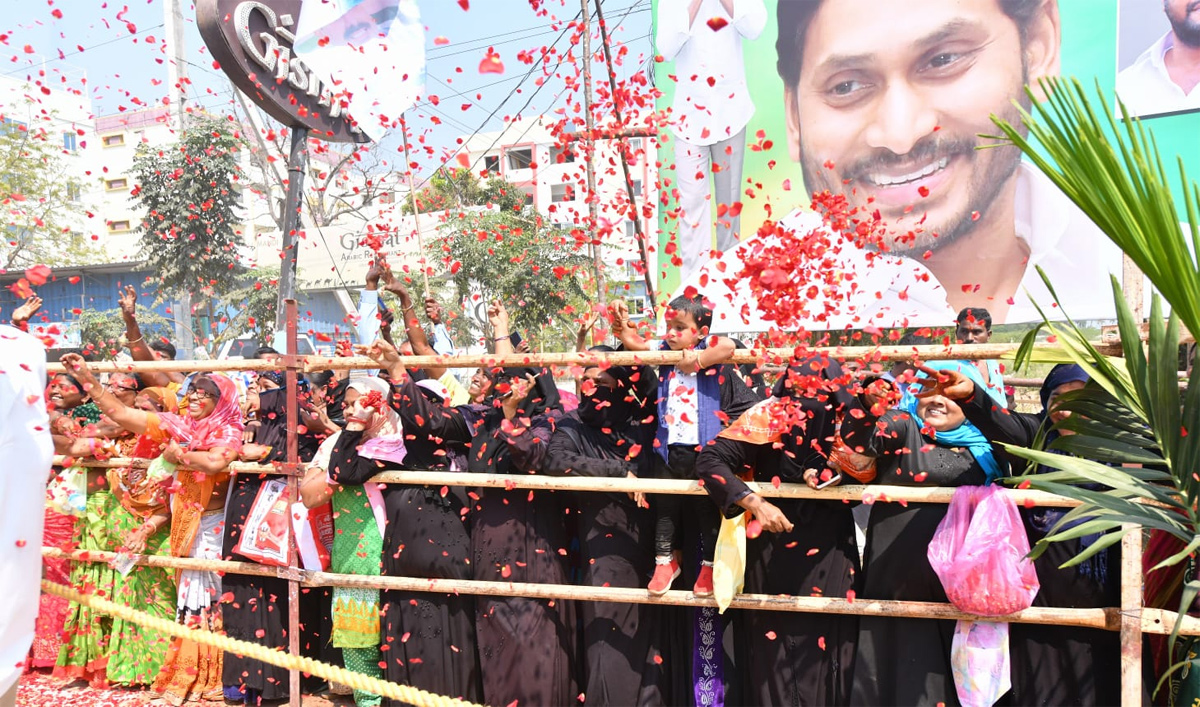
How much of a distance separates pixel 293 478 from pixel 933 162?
287 inches

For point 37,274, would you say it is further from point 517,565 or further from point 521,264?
point 521,264

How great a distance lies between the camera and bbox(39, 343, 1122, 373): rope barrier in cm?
291

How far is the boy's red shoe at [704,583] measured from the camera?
3.33m

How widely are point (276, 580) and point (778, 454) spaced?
270 centimetres

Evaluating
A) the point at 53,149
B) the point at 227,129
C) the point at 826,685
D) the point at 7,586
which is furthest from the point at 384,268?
the point at 53,149

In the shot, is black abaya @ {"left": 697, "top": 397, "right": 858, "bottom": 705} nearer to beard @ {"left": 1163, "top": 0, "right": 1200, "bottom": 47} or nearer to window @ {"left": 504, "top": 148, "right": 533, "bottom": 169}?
window @ {"left": 504, "top": 148, "right": 533, "bottom": 169}

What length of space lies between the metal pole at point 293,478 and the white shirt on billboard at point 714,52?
6.23 meters

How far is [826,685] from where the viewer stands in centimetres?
327

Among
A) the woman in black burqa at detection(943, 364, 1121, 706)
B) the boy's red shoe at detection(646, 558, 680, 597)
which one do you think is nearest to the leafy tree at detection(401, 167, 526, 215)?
the boy's red shoe at detection(646, 558, 680, 597)

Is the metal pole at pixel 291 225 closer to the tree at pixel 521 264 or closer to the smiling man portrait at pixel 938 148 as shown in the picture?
the smiling man portrait at pixel 938 148

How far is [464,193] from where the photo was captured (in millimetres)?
23391

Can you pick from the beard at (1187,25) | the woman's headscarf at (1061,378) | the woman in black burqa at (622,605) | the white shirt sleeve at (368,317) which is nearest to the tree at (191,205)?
the white shirt sleeve at (368,317)

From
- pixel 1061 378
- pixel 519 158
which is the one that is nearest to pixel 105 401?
pixel 519 158

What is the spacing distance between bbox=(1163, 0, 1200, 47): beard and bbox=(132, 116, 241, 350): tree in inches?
488
